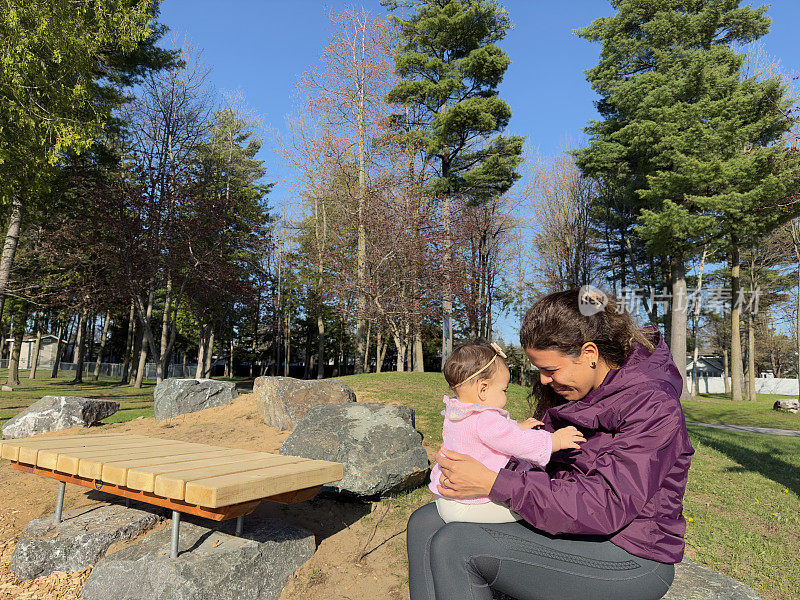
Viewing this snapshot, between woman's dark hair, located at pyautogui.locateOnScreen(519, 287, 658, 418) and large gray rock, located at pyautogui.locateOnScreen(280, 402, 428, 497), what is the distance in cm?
272

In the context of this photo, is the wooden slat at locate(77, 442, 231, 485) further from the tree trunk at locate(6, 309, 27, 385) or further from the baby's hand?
the tree trunk at locate(6, 309, 27, 385)

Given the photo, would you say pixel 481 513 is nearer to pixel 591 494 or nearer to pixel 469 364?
pixel 591 494

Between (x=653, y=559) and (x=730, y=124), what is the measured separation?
756 inches

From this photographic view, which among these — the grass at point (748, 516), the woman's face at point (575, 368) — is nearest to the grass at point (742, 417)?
the grass at point (748, 516)

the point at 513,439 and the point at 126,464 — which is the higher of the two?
the point at 513,439

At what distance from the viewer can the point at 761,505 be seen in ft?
16.8

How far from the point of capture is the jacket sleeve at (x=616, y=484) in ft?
4.96

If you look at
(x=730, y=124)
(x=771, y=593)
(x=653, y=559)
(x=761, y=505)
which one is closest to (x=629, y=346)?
(x=653, y=559)

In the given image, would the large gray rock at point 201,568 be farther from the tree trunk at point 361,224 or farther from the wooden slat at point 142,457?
the tree trunk at point 361,224

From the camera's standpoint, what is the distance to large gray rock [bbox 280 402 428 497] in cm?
423

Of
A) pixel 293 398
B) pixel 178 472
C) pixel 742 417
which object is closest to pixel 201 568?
pixel 178 472

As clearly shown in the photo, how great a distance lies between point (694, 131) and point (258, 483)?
18.9 meters

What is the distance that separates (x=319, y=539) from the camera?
3734mm

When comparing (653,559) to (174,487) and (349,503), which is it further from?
(349,503)
